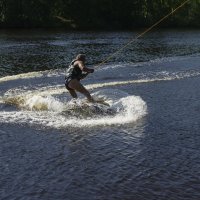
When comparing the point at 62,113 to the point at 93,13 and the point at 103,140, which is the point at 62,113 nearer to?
the point at 103,140

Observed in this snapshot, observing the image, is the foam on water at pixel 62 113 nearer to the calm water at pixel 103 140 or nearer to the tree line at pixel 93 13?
the calm water at pixel 103 140

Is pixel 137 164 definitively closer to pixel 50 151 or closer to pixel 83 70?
pixel 50 151

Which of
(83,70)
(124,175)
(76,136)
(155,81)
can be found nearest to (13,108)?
(83,70)

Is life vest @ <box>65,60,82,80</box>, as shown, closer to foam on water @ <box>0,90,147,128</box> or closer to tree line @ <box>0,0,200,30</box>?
foam on water @ <box>0,90,147,128</box>

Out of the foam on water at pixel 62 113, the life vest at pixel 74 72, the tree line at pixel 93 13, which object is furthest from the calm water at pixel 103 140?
the tree line at pixel 93 13

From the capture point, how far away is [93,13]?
3189 inches

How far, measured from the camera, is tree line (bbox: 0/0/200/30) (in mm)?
73062

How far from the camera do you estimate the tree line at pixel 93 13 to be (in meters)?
73.1

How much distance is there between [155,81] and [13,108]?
31.6ft

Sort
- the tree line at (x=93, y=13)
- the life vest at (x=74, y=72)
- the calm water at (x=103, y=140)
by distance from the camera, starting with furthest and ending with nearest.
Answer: the tree line at (x=93, y=13) < the life vest at (x=74, y=72) < the calm water at (x=103, y=140)

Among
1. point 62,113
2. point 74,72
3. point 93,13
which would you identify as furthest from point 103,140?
point 93,13

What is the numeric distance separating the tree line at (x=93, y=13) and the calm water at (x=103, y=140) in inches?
1864

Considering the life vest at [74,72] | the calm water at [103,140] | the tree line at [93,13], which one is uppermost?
the tree line at [93,13]

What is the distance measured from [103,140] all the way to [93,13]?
68.4m
